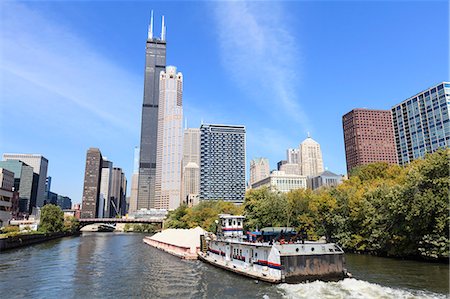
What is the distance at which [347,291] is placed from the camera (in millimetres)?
30500

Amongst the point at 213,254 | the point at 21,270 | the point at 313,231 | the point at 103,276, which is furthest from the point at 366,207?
the point at 21,270

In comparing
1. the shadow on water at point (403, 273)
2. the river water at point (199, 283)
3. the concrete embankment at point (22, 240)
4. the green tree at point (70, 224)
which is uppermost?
the green tree at point (70, 224)

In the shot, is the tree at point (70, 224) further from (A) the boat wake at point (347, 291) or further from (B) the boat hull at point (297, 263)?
(A) the boat wake at point (347, 291)

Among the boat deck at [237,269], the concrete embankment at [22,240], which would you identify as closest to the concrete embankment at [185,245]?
the boat deck at [237,269]

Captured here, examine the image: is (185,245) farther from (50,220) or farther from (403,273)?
(50,220)

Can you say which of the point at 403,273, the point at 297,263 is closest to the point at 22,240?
the point at 297,263

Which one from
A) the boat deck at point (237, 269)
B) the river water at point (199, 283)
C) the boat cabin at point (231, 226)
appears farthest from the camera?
the boat cabin at point (231, 226)

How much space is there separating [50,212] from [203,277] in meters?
110

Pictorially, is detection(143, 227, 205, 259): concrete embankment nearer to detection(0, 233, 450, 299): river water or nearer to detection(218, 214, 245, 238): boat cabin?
detection(218, 214, 245, 238): boat cabin

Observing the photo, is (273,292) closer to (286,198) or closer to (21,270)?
(21,270)

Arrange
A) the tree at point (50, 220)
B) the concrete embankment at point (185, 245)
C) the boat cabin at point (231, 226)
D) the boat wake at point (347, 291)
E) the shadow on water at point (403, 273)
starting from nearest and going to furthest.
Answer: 1. the boat wake at point (347, 291)
2. the shadow on water at point (403, 273)
3. the boat cabin at point (231, 226)
4. the concrete embankment at point (185, 245)
5. the tree at point (50, 220)

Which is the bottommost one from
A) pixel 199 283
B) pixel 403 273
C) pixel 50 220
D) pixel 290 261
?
pixel 199 283

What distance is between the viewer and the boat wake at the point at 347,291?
28497 millimetres

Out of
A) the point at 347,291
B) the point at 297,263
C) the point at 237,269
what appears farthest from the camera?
the point at 237,269
